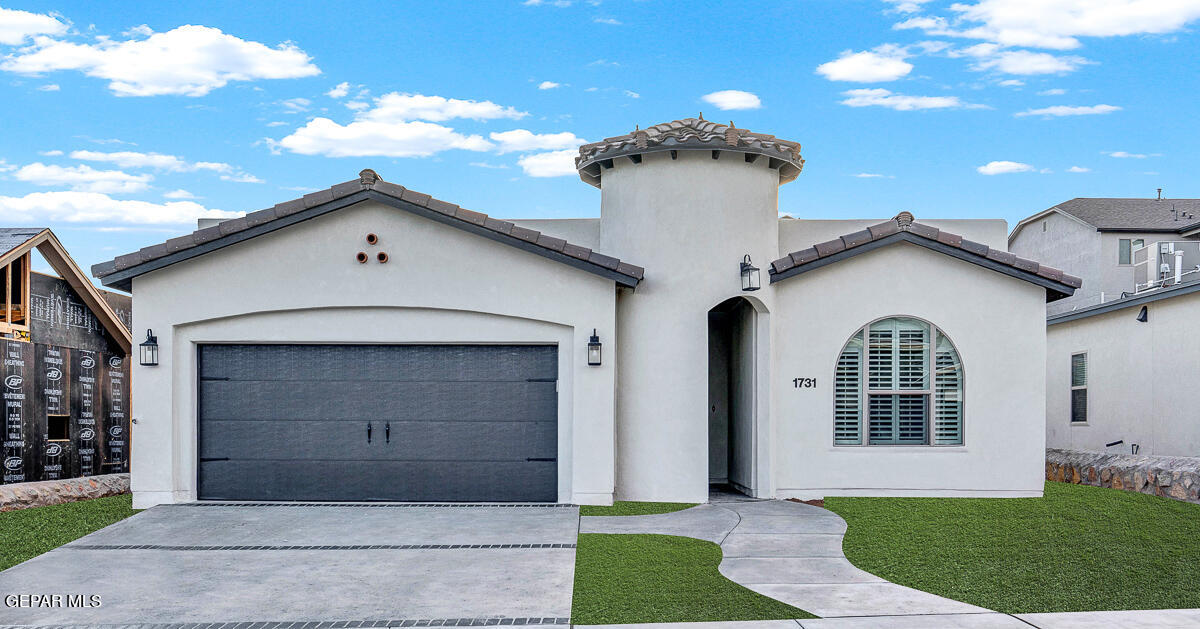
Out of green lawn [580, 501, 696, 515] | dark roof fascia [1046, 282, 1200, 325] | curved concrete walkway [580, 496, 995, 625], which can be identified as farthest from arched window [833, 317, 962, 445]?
dark roof fascia [1046, 282, 1200, 325]

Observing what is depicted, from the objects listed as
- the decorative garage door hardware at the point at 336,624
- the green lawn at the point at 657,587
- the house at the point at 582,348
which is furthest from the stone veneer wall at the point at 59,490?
the green lawn at the point at 657,587

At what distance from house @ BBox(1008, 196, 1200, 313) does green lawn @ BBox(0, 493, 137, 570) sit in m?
21.7

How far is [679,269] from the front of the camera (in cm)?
1289

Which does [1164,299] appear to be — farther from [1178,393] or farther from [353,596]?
[353,596]

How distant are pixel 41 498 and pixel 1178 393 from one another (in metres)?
16.7

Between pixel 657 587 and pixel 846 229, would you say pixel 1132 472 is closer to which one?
pixel 846 229

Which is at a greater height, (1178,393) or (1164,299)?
(1164,299)

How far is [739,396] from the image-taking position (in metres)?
14.2

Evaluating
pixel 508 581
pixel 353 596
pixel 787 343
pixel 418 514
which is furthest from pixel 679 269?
pixel 353 596

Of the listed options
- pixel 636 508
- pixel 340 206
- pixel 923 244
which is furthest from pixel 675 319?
pixel 340 206

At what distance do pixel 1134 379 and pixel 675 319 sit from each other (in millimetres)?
8926

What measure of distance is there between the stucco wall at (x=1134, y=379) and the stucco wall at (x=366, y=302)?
30.3 ft

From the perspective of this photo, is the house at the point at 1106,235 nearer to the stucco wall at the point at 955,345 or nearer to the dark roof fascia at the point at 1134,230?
the dark roof fascia at the point at 1134,230

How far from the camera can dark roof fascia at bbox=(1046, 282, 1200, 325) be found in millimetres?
15010
